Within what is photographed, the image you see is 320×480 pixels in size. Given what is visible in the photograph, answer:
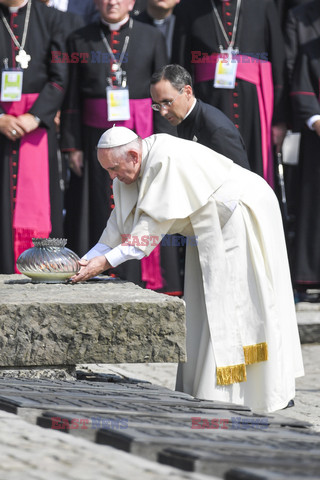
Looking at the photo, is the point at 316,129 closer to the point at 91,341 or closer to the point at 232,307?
the point at 232,307

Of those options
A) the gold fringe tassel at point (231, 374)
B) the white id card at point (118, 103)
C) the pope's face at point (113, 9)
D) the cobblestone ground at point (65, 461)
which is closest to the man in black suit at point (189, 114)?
the gold fringe tassel at point (231, 374)

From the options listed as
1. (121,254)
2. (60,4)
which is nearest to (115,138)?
(121,254)

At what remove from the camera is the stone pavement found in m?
3.37

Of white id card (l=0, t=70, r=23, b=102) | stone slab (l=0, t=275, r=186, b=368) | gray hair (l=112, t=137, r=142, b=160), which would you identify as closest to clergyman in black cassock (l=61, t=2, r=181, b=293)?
white id card (l=0, t=70, r=23, b=102)

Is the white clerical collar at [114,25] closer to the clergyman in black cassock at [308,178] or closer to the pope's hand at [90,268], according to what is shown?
the clergyman in black cassock at [308,178]

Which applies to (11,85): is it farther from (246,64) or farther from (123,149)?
(123,149)

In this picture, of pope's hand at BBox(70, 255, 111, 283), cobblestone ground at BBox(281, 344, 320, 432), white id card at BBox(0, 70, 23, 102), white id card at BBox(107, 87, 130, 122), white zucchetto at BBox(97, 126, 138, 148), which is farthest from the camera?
white id card at BBox(107, 87, 130, 122)

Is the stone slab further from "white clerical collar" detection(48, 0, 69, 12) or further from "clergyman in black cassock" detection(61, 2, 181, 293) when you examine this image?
"white clerical collar" detection(48, 0, 69, 12)

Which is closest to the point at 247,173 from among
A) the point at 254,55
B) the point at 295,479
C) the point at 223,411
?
the point at 223,411

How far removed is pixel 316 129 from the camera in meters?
8.99

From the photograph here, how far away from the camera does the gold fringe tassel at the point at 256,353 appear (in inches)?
249

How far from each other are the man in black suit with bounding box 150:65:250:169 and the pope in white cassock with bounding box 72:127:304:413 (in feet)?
1.48

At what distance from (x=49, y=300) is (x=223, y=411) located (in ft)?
3.56

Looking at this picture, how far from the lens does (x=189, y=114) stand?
22.4 ft
